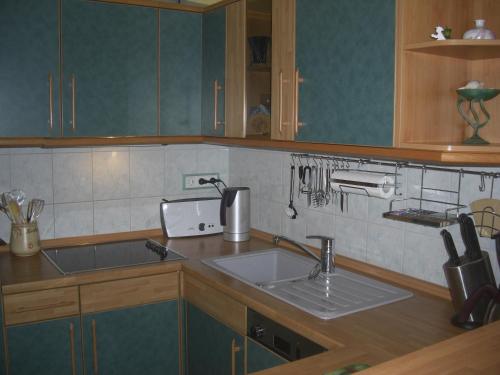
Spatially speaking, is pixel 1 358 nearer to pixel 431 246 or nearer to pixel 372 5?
pixel 431 246

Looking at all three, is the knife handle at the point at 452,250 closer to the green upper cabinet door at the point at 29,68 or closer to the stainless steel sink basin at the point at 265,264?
the stainless steel sink basin at the point at 265,264

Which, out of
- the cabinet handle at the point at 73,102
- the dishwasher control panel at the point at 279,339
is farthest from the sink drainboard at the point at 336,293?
the cabinet handle at the point at 73,102

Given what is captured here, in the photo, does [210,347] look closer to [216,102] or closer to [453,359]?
[216,102]

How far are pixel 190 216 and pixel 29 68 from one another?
1170 millimetres

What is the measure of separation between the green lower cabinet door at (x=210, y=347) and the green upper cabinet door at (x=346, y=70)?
895 mm

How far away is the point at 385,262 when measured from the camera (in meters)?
2.47

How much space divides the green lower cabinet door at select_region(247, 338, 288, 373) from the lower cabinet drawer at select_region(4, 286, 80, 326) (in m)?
0.84

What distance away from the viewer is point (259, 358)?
221 centimetres

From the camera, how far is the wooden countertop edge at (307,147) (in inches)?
67.9

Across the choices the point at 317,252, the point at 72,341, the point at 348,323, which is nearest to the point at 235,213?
the point at 317,252

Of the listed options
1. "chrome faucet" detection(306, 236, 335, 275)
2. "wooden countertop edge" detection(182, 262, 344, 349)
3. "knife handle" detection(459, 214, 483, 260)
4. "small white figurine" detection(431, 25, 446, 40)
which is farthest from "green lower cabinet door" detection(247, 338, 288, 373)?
"small white figurine" detection(431, 25, 446, 40)

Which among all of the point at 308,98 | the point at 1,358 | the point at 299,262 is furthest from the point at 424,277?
the point at 1,358

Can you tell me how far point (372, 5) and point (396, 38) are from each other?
17cm

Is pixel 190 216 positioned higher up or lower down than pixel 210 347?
higher up
